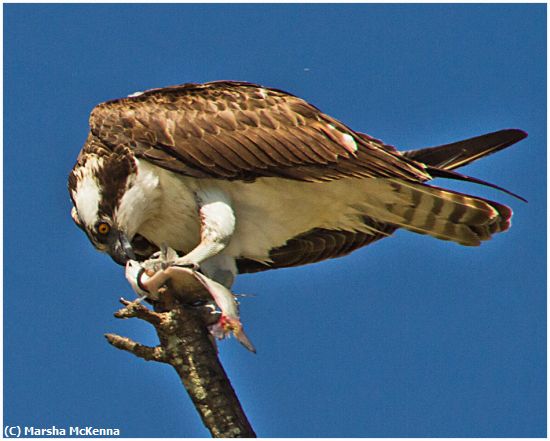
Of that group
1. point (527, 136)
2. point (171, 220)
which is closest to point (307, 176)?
point (171, 220)

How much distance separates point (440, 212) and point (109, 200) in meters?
2.53

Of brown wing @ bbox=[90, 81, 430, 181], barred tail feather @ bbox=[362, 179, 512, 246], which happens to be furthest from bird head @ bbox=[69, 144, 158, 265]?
barred tail feather @ bbox=[362, 179, 512, 246]

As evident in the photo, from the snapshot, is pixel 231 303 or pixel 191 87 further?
pixel 191 87

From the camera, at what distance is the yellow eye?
912 centimetres

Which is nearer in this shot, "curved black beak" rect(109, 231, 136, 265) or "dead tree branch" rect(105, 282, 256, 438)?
"dead tree branch" rect(105, 282, 256, 438)

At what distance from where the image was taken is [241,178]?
29.4 ft

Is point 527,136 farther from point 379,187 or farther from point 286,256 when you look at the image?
point 286,256

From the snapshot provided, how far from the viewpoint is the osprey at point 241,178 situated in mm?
8922

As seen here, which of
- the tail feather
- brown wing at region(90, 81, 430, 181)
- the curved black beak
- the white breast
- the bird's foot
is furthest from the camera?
the tail feather

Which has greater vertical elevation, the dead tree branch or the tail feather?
the tail feather

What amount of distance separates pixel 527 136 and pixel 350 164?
1418 millimetres

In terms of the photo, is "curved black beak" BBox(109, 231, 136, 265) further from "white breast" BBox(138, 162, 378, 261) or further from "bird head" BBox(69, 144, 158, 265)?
"white breast" BBox(138, 162, 378, 261)

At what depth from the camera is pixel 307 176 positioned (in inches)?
351

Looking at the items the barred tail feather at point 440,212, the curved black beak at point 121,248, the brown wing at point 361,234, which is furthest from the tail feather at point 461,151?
the curved black beak at point 121,248
